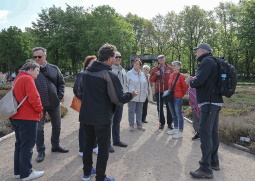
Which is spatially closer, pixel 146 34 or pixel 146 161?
pixel 146 161

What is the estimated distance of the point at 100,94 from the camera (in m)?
3.09

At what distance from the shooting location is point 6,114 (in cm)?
332

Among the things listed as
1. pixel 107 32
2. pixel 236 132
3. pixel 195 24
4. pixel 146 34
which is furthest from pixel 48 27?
pixel 236 132

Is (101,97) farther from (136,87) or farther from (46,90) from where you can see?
(136,87)

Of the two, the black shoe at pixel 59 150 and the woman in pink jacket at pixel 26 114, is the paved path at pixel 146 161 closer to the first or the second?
the black shoe at pixel 59 150

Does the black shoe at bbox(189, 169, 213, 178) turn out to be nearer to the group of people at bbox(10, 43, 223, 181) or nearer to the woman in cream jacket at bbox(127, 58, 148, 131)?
the group of people at bbox(10, 43, 223, 181)

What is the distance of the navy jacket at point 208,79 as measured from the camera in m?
3.54

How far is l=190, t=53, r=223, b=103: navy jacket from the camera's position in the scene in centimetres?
354

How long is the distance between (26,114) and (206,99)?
9.35 feet

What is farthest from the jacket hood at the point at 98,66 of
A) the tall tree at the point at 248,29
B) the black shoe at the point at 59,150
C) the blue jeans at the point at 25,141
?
the tall tree at the point at 248,29

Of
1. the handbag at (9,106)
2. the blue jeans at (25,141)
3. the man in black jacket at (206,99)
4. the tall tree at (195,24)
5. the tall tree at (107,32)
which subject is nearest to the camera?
the handbag at (9,106)

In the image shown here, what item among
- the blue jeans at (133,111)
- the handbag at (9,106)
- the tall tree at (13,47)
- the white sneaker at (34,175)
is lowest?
the white sneaker at (34,175)

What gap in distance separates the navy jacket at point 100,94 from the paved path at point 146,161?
4.05 feet

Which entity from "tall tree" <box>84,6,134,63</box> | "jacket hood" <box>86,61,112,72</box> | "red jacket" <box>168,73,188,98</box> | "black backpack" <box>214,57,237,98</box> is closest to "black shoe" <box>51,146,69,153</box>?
"jacket hood" <box>86,61,112,72</box>
